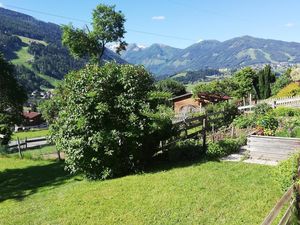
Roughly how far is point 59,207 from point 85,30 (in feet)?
117

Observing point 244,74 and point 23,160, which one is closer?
point 23,160

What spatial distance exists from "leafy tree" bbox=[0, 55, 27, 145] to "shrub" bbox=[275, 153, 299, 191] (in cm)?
1912

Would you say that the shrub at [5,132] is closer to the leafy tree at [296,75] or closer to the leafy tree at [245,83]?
the leafy tree at [296,75]

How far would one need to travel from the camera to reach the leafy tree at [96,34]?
42.6 metres

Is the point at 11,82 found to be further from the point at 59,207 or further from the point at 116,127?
the point at 59,207

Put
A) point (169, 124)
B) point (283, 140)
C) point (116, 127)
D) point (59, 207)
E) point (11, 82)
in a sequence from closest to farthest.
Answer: point (59, 207) → point (283, 140) → point (116, 127) → point (169, 124) → point (11, 82)

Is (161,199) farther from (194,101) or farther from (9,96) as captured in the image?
(194,101)

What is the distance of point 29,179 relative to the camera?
57.8 ft

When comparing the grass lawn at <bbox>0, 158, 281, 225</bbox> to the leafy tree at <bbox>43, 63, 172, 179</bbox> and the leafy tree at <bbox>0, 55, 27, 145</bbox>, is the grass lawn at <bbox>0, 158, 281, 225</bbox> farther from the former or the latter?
the leafy tree at <bbox>0, 55, 27, 145</bbox>

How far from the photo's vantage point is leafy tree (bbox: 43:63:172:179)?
45.3 feet

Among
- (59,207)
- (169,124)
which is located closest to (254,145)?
(169,124)

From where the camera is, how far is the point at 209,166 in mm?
13250

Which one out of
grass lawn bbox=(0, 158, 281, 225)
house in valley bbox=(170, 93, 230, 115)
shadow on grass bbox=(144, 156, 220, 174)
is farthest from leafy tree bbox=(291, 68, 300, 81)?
grass lawn bbox=(0, 158, 281, 225)

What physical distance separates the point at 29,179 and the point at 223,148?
9.40 m
